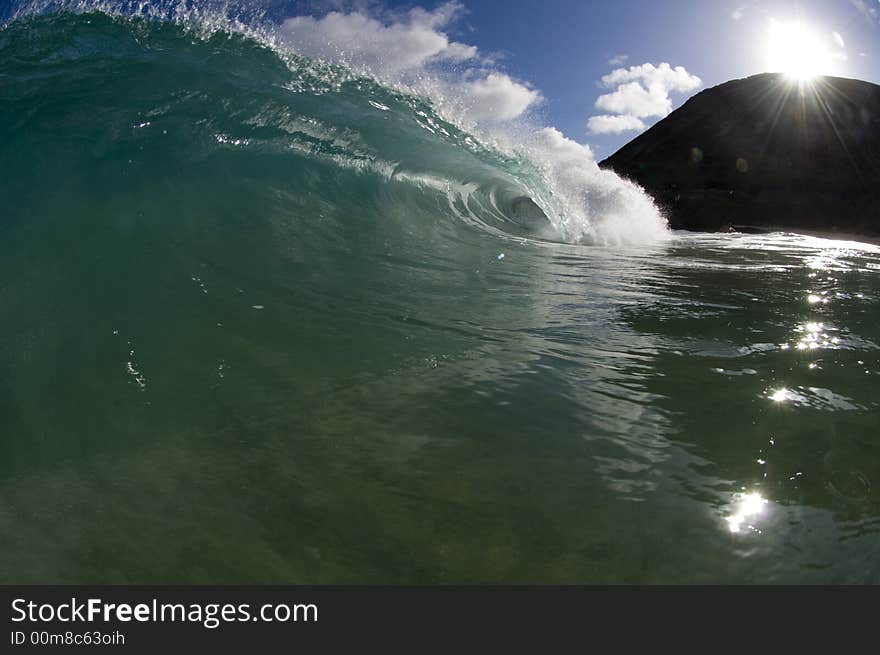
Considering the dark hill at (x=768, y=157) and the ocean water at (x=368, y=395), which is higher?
the dark hill at (x=768, y=157)

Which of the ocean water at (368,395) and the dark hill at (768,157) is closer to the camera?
the ocean water at (368,395)

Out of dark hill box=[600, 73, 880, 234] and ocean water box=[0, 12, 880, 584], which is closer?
ocean water box=[0, 12, 880, 584]

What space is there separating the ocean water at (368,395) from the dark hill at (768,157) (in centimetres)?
2771

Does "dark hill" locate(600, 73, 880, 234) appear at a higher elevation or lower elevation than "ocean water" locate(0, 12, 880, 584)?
higher

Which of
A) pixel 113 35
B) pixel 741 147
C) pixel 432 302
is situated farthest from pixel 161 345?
pixel 741 147

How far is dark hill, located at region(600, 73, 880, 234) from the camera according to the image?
105 ft

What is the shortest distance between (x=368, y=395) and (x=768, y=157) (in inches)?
1595

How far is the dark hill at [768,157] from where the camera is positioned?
32.1m

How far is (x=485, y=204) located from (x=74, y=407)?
7495 mm

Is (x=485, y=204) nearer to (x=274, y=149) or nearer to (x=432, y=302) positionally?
(x=274, y=149)

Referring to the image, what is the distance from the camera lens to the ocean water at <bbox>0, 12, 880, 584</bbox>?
1.18 meters

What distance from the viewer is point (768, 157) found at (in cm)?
3541

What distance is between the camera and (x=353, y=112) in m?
7.08

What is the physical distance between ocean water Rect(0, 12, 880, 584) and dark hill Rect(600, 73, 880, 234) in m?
27.7
